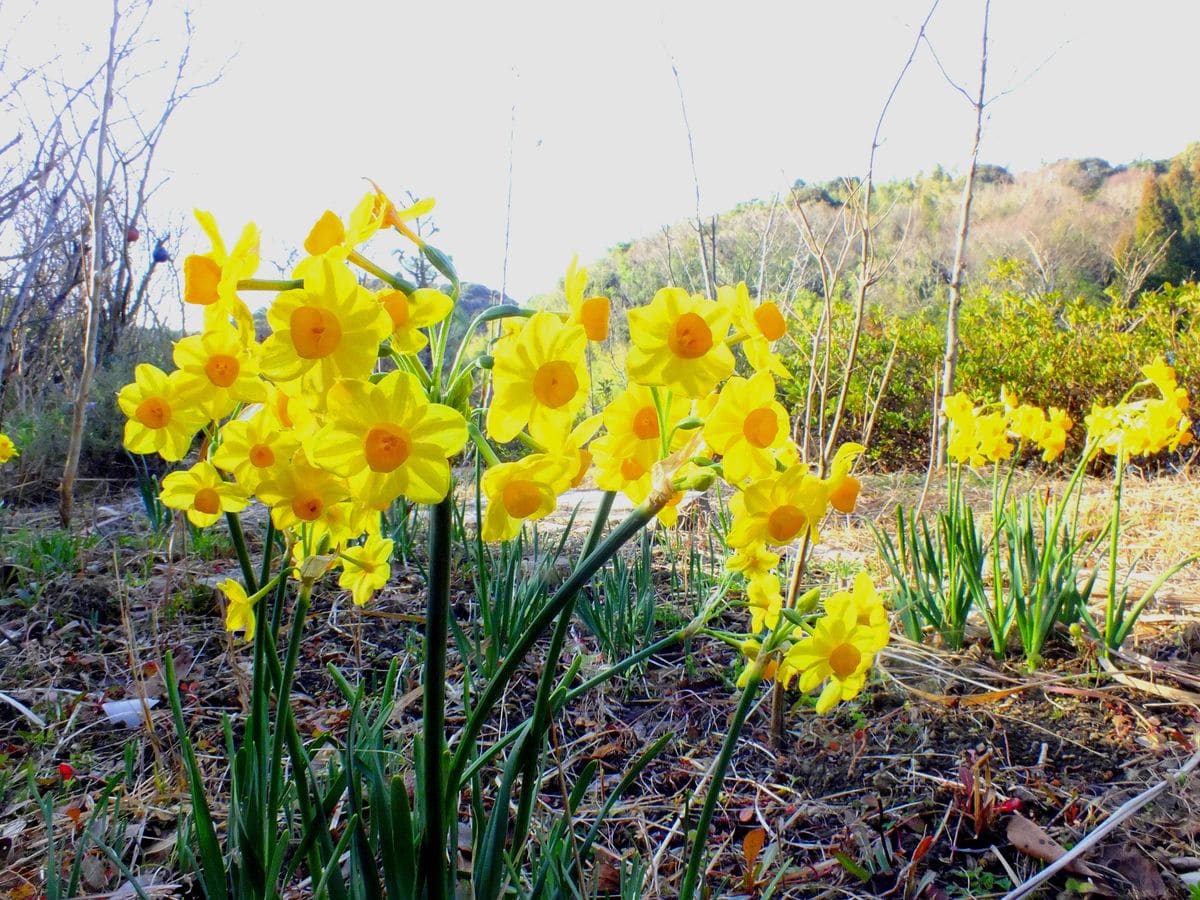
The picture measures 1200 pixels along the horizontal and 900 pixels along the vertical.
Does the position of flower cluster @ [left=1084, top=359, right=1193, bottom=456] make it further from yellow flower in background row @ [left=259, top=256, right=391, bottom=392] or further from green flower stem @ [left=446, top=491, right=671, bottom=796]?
yellow flower in background row @ [left=259, top=256, right=391, bottom=392]

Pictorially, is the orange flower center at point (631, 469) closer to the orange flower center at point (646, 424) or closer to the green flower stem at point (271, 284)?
the orange flower center at point (646, 424)

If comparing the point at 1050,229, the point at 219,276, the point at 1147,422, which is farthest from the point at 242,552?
the point at 1050,229

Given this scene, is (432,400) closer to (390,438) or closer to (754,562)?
(390,438)

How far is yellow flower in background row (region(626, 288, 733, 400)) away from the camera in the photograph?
1.90 feet

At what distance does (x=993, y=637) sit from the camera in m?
2.25

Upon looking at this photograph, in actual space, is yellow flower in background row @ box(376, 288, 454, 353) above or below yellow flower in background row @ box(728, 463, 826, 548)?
above

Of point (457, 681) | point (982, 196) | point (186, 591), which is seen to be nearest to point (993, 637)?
point (457, 681)

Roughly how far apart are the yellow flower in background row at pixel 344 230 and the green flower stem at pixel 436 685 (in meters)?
0.24

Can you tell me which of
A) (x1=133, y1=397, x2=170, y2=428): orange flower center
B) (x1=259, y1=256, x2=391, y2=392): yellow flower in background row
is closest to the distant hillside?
(x1=133, y1=397, x2=170, y2=428): orange flower center

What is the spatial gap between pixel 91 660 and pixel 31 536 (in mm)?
1466

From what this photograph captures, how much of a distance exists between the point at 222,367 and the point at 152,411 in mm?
127

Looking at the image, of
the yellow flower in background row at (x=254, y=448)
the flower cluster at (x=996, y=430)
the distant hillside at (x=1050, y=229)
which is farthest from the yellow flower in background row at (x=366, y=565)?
the distant hillside at (x=1050, y=229)

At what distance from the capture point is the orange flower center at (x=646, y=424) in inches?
26.1

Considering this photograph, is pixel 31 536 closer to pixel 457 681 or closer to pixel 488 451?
pixel 457 681
